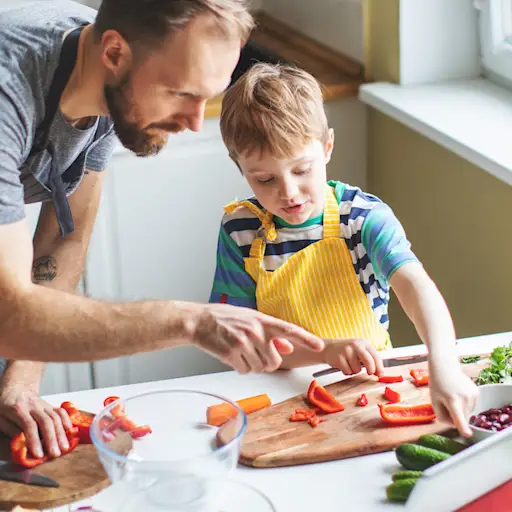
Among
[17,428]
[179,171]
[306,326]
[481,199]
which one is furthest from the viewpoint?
[179,171]

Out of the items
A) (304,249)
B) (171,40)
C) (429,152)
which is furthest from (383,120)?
(171,40)

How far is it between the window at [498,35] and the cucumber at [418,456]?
129cm

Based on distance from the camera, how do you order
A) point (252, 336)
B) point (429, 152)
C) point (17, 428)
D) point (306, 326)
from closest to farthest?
1. point (252, 336)
2. point (17, 428)
3. point (306, 326)
4. point (429, 152)

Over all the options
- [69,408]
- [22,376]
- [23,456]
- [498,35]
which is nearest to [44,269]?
[22,376]

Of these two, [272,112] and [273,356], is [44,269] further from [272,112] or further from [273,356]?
[273,356]

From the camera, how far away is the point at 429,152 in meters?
2.23

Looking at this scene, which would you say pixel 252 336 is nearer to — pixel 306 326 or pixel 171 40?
pixel 171 40

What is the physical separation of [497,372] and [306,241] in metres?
0.49

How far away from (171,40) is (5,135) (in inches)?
10.0

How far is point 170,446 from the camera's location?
3.86 feet

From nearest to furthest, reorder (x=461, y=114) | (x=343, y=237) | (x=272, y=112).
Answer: (x=272, y=112)
(x=343, y=237)
(x=461, y=114)

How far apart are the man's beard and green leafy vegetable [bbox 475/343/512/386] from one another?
0.57m

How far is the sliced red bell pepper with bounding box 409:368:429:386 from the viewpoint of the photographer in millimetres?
1377

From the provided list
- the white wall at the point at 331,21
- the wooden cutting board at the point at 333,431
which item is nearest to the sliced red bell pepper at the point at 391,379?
the wooden cutting board at the point at 333,431
